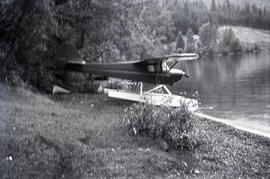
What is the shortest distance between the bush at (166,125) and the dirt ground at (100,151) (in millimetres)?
217

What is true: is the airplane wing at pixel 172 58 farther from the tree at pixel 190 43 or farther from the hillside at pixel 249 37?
the tree at pixel 190 43

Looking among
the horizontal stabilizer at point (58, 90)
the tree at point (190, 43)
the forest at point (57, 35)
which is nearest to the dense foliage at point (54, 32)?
the forest at point (57, 35)

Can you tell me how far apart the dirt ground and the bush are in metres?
0.22

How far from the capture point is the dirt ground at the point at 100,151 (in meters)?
5.94

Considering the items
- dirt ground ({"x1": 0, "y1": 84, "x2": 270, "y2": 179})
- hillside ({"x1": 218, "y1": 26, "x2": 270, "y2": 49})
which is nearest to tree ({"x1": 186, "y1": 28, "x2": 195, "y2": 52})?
hillside ({"x1": 218, "y1": 26, "x2": 270, "y2": 49})

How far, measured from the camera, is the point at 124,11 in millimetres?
17344

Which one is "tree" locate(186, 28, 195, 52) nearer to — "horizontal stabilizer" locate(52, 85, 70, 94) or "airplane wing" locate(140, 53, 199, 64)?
"horizontal stabilizer" locate(52, 85, 70, 94)

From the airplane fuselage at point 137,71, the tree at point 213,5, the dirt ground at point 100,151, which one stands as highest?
the tree at point 213,5

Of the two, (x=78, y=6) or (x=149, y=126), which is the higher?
(x=78, y=6)

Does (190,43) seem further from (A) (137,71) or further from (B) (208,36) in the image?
(A) (137,71)

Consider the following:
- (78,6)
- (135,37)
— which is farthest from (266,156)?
(135,37)

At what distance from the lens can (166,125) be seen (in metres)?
8.20

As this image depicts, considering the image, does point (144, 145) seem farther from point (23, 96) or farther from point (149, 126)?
point (23, 96)

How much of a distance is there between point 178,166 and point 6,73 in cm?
809
